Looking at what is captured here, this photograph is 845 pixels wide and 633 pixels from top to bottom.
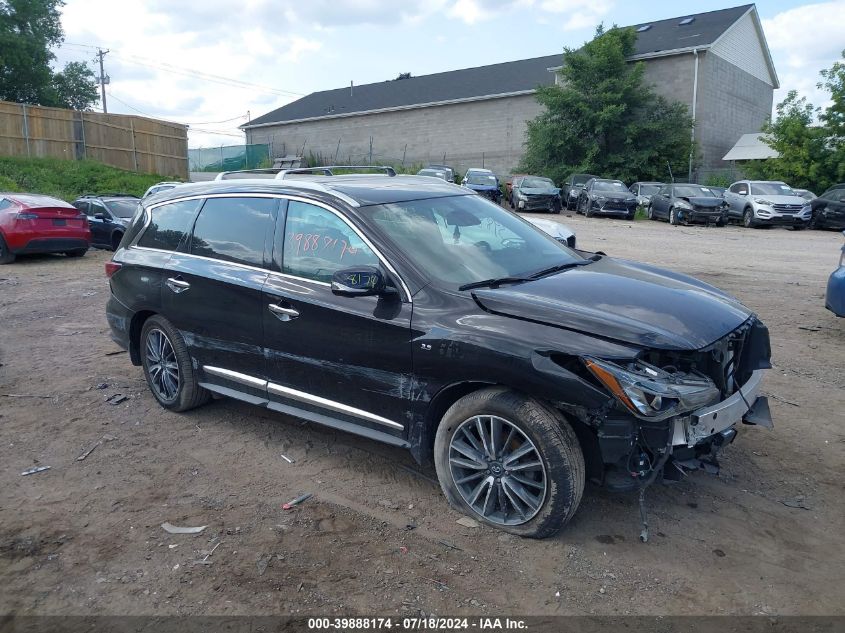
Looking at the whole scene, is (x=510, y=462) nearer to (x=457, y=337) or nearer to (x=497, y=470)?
(x=497, y=470)

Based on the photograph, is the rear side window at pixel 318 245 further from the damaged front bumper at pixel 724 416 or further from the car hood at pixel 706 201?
the car hood at pixel 706 201

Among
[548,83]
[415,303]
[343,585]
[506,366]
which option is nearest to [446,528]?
[343,585]

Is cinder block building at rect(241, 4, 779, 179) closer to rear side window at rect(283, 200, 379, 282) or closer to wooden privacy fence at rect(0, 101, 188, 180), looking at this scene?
wooden privacy fence at rect(0, 101, 188, 180)

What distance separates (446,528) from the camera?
12.8ft

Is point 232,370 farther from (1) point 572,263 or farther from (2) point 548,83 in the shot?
(2) point 548,83

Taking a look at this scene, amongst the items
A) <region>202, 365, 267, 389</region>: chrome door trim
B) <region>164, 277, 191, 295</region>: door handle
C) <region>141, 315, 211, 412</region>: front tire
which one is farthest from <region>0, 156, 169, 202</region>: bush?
<region>202, 365, 267, 389</region>: chrome door trim

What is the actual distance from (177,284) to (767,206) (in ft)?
76.3

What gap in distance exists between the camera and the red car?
14602 mm

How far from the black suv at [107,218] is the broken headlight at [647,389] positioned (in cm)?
1555

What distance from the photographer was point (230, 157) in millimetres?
51188

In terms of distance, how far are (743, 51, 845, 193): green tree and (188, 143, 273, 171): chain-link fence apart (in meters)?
32.6

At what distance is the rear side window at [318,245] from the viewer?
439cm

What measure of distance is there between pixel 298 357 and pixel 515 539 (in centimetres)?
178

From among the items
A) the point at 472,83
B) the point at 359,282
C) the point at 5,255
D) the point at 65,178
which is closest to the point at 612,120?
the point at 472,83
